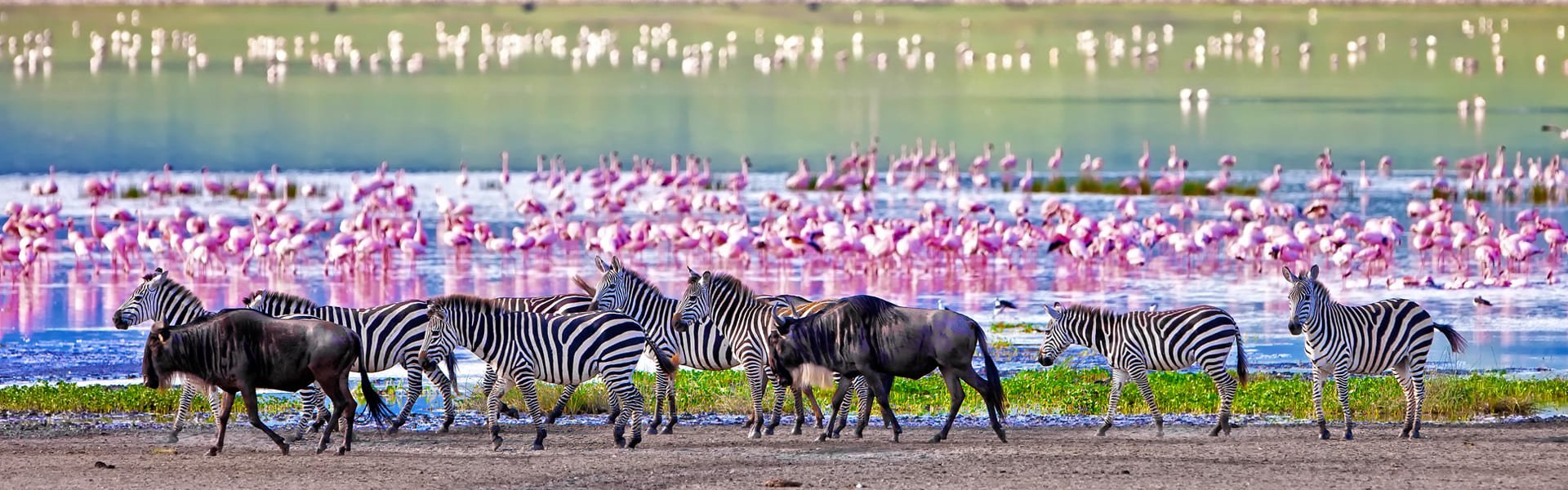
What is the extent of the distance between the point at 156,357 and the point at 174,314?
1631 mm

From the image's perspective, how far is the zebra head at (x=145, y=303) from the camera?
42.6ft

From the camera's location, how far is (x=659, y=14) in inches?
6250

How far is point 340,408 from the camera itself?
11.6 meters

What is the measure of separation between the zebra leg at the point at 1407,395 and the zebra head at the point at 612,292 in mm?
4459

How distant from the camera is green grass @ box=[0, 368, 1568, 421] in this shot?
13797 mm

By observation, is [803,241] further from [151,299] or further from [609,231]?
[151,299]

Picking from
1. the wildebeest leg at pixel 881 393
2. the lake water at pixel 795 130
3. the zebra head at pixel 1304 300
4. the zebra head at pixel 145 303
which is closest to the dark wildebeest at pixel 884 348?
the wildebeest leg at pixel 881 393

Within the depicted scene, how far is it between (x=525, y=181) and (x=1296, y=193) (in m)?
12.9

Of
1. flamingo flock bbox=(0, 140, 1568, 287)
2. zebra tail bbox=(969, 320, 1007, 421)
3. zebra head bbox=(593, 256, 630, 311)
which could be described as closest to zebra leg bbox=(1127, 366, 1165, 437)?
zebra tail bbox=(969, 320, 1007, 421)

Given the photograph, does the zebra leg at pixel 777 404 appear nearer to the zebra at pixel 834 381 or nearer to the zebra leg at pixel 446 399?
the zebra at pixel 834 381

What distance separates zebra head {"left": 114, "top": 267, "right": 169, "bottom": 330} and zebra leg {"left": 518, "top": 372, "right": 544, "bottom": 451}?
7.58 ft

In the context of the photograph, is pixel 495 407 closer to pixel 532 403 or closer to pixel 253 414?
pixel 532 403

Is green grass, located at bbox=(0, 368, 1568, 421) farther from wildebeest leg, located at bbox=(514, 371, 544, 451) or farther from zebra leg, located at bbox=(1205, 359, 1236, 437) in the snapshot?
wildebeest leg, located at bbox=(514, 371, 544, 451)

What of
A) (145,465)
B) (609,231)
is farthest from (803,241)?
(145,465)
